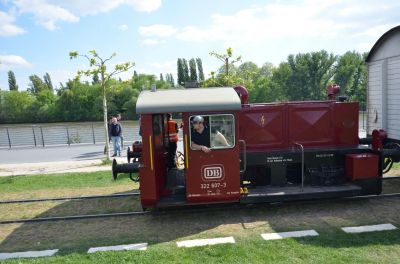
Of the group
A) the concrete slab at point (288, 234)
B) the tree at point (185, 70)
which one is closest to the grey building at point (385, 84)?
the concrete slab at point (288, 234)

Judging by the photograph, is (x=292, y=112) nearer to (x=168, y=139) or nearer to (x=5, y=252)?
(x=168, y=139)

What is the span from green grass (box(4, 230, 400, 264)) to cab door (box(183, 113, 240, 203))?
4.71ft

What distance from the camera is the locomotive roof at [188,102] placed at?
24.1ft

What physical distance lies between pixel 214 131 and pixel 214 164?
2.39 feet

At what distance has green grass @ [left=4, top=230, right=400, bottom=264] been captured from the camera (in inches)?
224

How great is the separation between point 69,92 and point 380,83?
66.7 meters

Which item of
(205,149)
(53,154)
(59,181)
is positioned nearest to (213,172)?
(205,149)

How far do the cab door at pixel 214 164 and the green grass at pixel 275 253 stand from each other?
56.5 inches

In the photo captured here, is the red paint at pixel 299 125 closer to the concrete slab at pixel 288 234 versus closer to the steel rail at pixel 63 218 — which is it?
the concrete slab at pixel 288 234

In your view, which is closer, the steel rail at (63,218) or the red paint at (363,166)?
the steel rail at (63,218)

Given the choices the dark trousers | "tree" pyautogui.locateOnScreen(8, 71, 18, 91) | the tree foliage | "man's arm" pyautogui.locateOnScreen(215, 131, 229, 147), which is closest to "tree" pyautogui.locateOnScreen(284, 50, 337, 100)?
the tree foliage

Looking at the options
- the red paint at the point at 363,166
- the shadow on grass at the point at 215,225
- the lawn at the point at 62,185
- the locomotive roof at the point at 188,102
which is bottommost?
the shadow on grass at the point at 215,225

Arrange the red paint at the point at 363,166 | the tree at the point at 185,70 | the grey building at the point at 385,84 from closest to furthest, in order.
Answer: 1. the red paint at the point at 363,166
2. the grey building at the point at 385,84
3. the tree at the point at 185,70

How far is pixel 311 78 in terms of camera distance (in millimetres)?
76938
